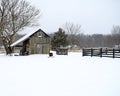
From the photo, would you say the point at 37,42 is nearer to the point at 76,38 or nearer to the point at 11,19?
the point at 11,19

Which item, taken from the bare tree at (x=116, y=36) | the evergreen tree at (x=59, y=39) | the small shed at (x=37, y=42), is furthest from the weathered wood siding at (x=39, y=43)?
the bare tree at (x=116, y=36)

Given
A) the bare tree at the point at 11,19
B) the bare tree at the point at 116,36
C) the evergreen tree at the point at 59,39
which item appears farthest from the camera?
the bare tree at the point at 116,36

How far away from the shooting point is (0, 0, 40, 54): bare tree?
36.4 metres

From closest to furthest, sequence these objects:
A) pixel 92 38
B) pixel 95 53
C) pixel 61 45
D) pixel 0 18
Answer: pixel 95 53, pixel 0 18, pixel 61 45, pixel 92 38

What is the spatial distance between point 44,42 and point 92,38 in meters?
88.8

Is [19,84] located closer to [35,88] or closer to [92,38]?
[35,88]

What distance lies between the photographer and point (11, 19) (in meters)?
36.8

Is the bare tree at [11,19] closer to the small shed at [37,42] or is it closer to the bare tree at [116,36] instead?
the small shed at [37,42]

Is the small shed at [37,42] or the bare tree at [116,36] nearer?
the small shed at [37,42]

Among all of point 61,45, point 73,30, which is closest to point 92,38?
point 73,30

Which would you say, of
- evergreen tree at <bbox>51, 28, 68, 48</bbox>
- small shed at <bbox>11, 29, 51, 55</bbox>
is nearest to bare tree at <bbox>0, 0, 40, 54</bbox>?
small shed at <bbox>11, 29, 51, 55</bbox>

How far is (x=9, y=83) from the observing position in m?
8.96

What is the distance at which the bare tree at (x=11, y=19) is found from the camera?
3641 cm

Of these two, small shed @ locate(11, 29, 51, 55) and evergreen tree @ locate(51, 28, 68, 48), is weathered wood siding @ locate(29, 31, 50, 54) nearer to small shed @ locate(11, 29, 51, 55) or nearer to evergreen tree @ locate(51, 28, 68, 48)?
small shed @ locate(11, 29, 51, 55)
